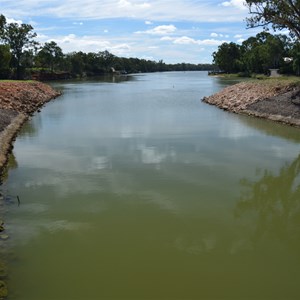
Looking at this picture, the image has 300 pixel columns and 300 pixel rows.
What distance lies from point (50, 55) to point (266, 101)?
357 feet

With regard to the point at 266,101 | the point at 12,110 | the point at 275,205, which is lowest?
the point at 275,205

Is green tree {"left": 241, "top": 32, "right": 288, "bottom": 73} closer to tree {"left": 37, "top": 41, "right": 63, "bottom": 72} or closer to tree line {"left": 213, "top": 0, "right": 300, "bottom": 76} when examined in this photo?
tree line {"left": 213, "top": 0, "right": 300, "bottom": 76}

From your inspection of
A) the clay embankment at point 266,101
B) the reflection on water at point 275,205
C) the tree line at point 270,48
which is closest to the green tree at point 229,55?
the tree line at point 270,48

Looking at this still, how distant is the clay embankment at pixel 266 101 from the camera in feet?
111

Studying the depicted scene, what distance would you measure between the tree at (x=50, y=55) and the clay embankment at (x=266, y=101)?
9564 centimetres

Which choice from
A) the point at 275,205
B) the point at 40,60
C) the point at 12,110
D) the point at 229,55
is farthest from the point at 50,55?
the point at 275,205

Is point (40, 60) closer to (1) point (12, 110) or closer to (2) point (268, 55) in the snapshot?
(2) point (268, 55)

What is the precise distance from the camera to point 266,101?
3878cm

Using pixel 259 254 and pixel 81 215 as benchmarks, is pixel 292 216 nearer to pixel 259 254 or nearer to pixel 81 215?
pixel 259 254

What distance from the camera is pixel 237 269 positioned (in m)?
9.54

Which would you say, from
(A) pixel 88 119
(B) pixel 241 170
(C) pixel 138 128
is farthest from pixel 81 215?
(A) pixel 88 119

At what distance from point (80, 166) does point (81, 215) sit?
20.5 ft

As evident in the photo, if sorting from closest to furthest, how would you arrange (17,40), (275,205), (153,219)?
(153,219), (275,205), (17,40)

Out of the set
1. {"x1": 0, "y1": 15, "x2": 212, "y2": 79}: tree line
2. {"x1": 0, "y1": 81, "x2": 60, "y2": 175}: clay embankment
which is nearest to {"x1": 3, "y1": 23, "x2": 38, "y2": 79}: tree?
{"x1": 0, "y1": 15, "x2": 212, "y2": 79}: tree line
